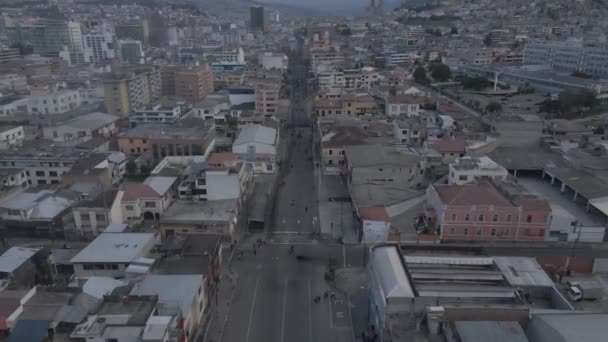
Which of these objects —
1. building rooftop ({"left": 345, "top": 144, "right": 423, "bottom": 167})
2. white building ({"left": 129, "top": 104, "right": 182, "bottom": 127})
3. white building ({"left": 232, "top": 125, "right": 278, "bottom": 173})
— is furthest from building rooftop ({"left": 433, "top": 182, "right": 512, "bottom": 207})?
white building ({"left": 129, "top": 104, "right": 182, "bottom": 127})

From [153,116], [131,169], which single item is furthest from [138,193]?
[153,116]

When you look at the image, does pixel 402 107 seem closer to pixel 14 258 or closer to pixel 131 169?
pixel 131 169

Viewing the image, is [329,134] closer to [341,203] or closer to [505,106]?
[341,203]

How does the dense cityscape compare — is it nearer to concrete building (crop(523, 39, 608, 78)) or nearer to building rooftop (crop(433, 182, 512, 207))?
building rooftop (crop(433, 182, 512, 207))

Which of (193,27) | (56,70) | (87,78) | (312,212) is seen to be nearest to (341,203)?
(312,212)

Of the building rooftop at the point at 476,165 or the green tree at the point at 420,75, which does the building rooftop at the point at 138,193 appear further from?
the green tree at the point at 420,75

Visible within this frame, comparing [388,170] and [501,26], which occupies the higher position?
[501,26]

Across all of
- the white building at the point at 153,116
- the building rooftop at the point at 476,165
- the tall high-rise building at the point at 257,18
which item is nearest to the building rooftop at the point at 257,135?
the white building at the point at 153,116
